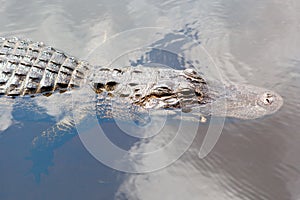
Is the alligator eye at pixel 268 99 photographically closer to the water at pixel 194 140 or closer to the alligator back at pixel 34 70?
the water at pixel 194 140

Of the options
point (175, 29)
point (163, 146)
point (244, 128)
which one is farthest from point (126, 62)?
point (244, 128)

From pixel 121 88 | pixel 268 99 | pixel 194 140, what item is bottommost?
pixel 194 140

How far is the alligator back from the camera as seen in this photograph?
14.8ft

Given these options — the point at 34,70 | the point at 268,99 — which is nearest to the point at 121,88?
the point at 34,70

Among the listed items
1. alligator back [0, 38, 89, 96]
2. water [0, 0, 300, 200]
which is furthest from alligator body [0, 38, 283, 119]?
water [0, 0, 300, 200]

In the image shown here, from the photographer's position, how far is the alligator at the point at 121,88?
14.0 feet

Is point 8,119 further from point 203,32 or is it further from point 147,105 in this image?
point 203,32

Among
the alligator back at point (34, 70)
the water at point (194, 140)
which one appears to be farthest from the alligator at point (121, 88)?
the water at point (194, 140)

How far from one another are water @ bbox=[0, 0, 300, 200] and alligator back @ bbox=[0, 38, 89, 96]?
246 mm

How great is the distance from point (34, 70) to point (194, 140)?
2.40m

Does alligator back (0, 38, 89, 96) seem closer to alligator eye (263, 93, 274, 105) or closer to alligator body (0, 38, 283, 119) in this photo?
alligator body (0, 38, 283, 119)

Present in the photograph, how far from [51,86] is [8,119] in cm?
72

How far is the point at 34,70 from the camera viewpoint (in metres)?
4.57

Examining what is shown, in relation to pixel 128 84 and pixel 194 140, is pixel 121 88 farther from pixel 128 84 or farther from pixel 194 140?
pixel 194 140
